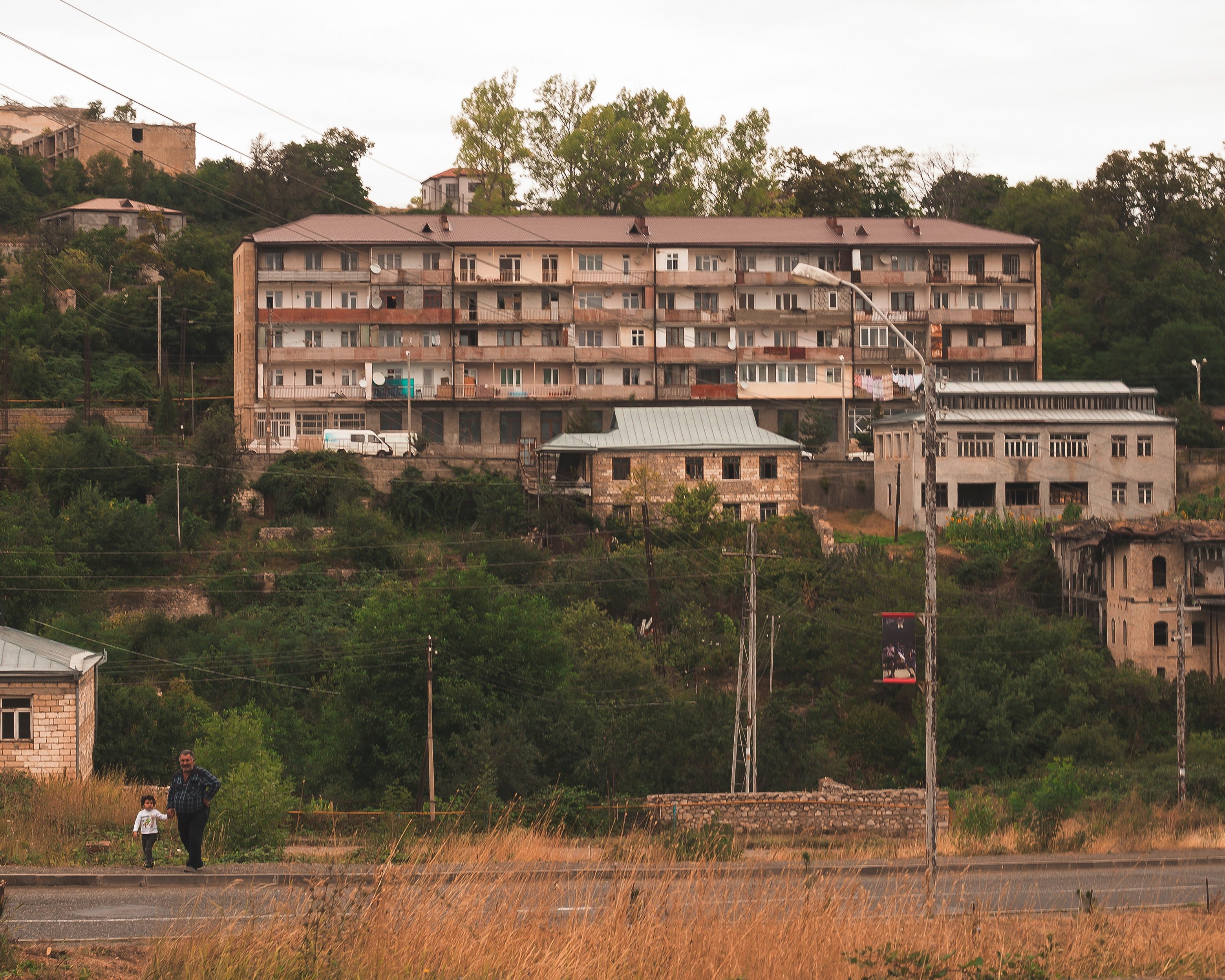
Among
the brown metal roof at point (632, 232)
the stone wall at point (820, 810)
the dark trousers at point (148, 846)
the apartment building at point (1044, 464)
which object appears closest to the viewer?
the dark trousers at point (148, 846)

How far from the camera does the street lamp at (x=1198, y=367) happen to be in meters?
68.0

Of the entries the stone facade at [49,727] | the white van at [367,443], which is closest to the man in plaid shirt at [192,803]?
the stone facade at [49,727]

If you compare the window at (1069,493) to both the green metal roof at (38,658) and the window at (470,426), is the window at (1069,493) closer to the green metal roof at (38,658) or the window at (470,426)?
the window at (470,426)

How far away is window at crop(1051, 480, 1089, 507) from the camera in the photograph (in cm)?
5647

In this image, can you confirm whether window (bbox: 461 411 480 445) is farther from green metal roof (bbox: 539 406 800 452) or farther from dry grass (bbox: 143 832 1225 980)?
dry grass (bbox: 143 832 1225 980)

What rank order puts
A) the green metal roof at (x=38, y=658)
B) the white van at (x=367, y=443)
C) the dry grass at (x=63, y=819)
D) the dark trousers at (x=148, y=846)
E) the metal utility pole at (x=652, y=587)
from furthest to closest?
the white van at (x=367, y=443) → the metal utility pole at (x=652, y=587) → the green metal roof at (x=38, y=658) → the dry grass at (x=63, y=819) → the dark trousers at (x=148, y=846)

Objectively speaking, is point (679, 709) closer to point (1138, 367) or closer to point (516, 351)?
point (516, 351)

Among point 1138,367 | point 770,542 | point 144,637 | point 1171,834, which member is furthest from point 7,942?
point 1138,367

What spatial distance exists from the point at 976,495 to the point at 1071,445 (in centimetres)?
437

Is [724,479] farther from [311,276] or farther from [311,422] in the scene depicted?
[311,276]

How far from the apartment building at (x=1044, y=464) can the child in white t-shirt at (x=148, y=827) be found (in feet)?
145

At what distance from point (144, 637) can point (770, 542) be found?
2223 centimetres

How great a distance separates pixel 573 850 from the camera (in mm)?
16578

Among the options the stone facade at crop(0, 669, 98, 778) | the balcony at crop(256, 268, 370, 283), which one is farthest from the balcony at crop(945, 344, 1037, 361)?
the stone facade at crop(0, 669, 98, 778)
